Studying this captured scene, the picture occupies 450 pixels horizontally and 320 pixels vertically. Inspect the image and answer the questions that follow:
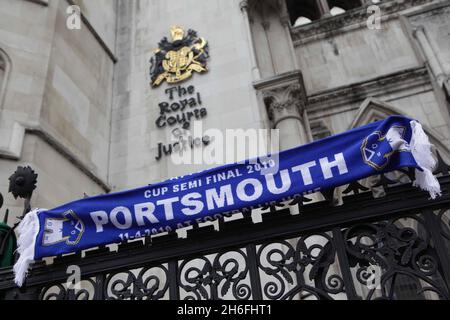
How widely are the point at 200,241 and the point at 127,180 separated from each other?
640 cm

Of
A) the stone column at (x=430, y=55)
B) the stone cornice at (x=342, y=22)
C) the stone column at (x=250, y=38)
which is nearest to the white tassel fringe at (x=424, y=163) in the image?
the stone column at (x=250, y=38)

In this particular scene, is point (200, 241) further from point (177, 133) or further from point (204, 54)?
point (204, 54)

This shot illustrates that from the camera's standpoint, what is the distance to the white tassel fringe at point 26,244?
4.59m

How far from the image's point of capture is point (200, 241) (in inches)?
179

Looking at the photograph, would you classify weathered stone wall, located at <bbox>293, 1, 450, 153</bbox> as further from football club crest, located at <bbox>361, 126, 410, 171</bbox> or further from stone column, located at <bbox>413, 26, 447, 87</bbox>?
football club crest, located at <bbox>361, 126, 410, 171</bbox>

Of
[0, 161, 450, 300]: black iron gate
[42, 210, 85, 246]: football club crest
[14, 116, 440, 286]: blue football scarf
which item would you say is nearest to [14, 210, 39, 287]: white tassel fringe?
[14, 116, 440, 286]: blue football scarf

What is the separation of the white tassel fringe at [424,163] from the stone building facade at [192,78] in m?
5.89

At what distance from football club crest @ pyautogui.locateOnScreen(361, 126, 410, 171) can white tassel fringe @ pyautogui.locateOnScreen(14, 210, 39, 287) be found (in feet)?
12.8

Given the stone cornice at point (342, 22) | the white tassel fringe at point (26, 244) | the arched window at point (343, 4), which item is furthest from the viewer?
the arched window at point (343, 4)

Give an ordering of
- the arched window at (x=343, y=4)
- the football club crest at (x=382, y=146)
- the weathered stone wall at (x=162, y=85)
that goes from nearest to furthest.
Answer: the football club crest at (x=382, y=146) < the weathered stone wall at (x=162, y=85) < the arched window at (x=343, y=4)

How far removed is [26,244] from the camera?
15.9ft

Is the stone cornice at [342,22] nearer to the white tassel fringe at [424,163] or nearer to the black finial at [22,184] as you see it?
the white tassel fringe at [424,163]

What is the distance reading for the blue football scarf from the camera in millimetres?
4277

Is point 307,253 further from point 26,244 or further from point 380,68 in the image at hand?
point 380,68
